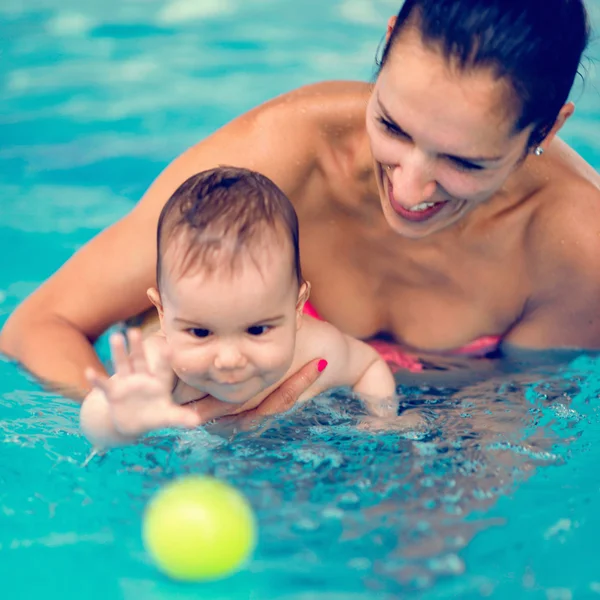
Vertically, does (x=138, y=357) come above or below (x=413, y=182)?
below

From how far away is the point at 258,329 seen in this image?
2467 millimetres

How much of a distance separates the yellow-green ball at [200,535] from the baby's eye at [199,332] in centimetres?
44

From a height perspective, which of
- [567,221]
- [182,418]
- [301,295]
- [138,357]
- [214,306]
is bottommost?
[182,418]

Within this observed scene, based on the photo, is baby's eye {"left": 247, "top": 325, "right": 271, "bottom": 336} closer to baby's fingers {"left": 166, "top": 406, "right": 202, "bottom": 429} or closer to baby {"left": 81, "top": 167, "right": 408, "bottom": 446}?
baby {"left": 81, "top": 167, "right": 408, "bottom": 446}

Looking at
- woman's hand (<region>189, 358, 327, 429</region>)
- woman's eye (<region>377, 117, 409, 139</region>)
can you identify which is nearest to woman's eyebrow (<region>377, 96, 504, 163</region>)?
woman's eye (<region>377, 117, 409, 139</region>)

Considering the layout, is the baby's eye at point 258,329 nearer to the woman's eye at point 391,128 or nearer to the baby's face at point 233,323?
the baby's face at point 233,323

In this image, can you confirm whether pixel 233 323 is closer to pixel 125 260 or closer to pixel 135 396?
pixel 135 396

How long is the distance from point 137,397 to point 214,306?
0.27m

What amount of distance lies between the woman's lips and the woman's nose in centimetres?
8

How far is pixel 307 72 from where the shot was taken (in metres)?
5.89

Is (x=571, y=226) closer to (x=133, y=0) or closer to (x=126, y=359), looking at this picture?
(x=126, y=359)

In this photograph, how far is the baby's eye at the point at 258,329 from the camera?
96.5 inches

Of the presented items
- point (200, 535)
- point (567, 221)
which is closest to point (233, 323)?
point (200, 535)

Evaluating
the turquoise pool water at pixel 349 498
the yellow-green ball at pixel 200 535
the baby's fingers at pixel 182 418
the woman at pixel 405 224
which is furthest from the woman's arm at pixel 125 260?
the baby's fingers at pixel 182 418
